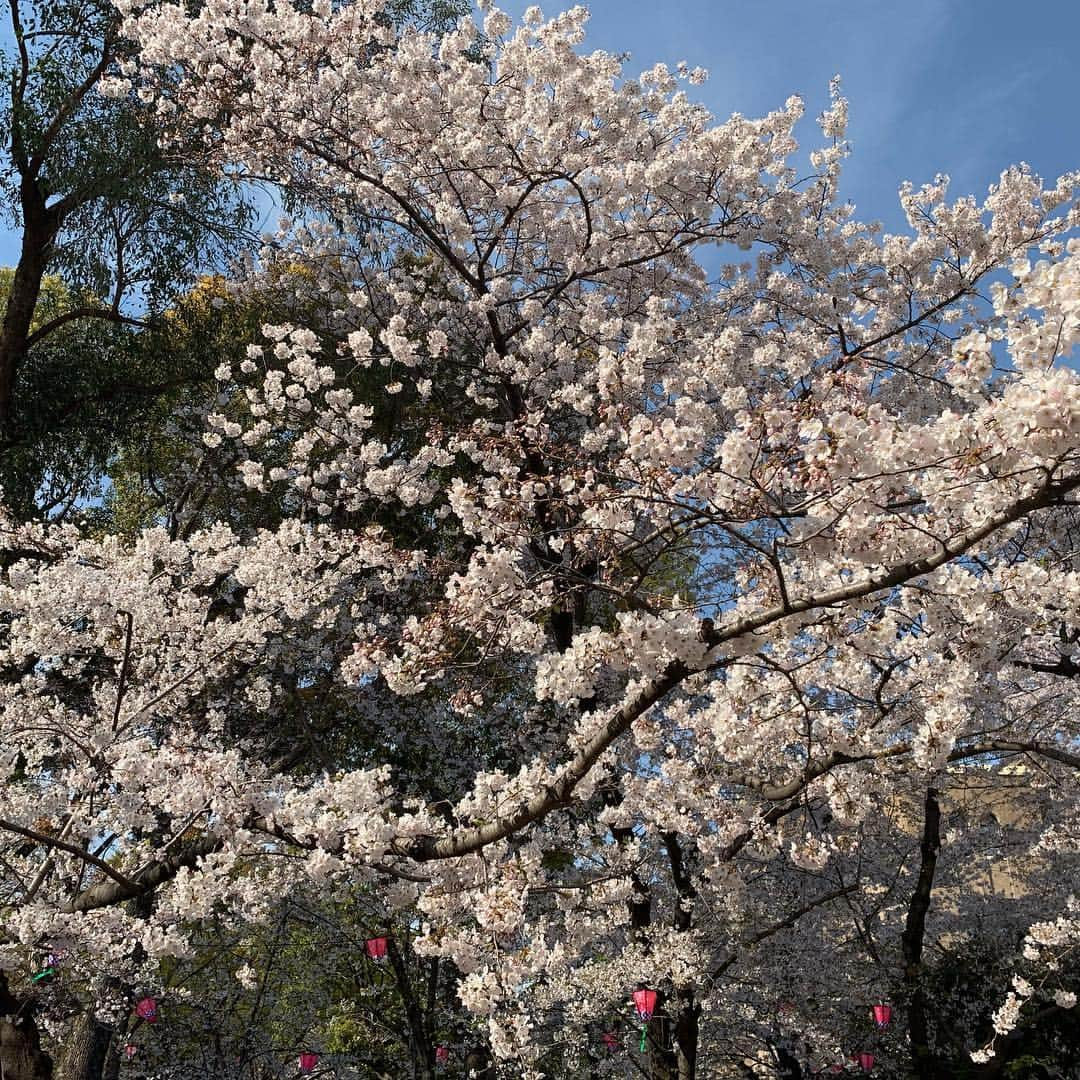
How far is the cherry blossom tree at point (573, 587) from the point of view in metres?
3.78

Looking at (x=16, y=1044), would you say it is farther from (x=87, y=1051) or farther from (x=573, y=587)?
(x=573, y=587)

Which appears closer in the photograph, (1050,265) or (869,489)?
(1050,265)

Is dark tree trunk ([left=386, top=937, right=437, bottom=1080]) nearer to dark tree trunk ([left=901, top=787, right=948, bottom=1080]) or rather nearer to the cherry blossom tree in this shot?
the cherry blossom tree

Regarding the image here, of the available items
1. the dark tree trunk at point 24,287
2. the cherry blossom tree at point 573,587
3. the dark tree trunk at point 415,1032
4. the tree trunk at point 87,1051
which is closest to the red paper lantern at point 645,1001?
the cherry blossom tree at point 573,587

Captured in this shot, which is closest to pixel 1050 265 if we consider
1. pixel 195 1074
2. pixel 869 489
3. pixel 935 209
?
pixel 869 489

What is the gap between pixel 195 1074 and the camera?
34.9ft

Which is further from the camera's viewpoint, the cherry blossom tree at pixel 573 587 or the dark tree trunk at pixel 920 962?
the dark tree trunk at pixel 920 962

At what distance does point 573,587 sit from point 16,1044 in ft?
15.2

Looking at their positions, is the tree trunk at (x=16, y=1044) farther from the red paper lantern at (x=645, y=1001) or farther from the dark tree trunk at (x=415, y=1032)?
the dark tree trunk at (x=415, y=1032)

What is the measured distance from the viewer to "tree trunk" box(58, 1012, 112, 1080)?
838 cm

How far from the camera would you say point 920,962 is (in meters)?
8.77

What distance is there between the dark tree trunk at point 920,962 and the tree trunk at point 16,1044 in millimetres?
7180

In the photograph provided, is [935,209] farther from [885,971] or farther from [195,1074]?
[195,1074]

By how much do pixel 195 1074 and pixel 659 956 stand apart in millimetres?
6862
